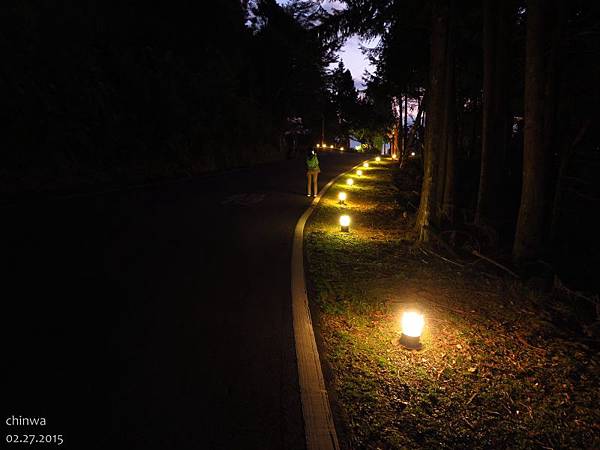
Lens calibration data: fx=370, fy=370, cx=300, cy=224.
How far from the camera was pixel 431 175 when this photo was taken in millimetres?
8758

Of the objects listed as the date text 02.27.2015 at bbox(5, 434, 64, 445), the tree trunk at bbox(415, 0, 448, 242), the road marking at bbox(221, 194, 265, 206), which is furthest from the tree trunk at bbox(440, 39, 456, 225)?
the date text 02.27.2015 at bbox(5, 434, 64, 445)

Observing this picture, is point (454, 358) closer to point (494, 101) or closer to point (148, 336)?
point (148, 336)

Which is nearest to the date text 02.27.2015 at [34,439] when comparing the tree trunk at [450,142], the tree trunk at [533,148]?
the tree trunk at [533,148]

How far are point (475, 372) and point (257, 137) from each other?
31.2 meters

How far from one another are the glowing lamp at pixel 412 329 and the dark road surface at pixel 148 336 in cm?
129

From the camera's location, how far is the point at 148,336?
4.05m

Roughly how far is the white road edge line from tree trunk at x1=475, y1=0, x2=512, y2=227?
21.4ft

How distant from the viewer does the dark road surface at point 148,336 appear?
283cm

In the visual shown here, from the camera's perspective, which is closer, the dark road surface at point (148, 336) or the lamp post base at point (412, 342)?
the dark road surface at point (148, 336)

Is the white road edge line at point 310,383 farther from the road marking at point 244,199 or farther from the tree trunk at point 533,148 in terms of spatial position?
the road marking at point 244,199

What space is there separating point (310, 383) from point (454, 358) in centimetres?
164

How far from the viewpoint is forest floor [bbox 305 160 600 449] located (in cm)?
295

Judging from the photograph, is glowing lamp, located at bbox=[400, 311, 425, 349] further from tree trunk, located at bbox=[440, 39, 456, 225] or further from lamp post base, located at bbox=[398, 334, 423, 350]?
tree trunk, located at bbox=[440, 39, 456, 225]

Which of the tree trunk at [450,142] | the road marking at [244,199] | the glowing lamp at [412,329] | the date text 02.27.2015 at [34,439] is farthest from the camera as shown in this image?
the road marking at [244,199]
